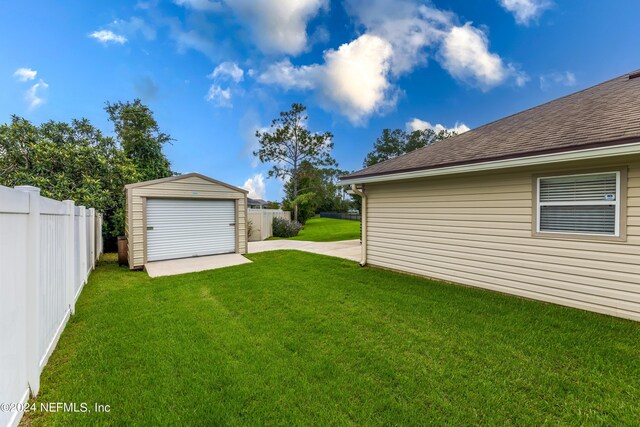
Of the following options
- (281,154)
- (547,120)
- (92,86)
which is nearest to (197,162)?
(92,86)

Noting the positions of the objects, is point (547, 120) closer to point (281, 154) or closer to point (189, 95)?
point (189, 95)

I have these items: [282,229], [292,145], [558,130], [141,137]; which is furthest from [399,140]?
[558,130]

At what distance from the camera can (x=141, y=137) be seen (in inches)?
638

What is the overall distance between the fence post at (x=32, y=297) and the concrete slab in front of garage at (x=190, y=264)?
5084mm

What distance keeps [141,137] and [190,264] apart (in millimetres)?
11999

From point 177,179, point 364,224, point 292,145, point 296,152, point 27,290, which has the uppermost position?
point 292,145

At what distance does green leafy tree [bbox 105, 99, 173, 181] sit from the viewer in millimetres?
15969

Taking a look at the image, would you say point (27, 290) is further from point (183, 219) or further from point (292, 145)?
point (292, 145)

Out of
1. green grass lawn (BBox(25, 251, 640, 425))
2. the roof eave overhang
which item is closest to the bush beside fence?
the roof eave overhang

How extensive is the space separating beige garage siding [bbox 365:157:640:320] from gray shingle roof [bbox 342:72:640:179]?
0.46 m

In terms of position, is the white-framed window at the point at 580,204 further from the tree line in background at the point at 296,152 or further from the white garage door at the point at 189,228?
the tree line in background at the point at 296,152

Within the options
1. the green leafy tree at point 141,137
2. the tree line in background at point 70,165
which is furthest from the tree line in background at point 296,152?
the tree line in background at point 70,165

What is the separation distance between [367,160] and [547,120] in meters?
38.9

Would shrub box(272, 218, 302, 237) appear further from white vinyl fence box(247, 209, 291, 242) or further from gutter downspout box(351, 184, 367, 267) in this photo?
gutter downspout box(351, 184, 367, 267)
